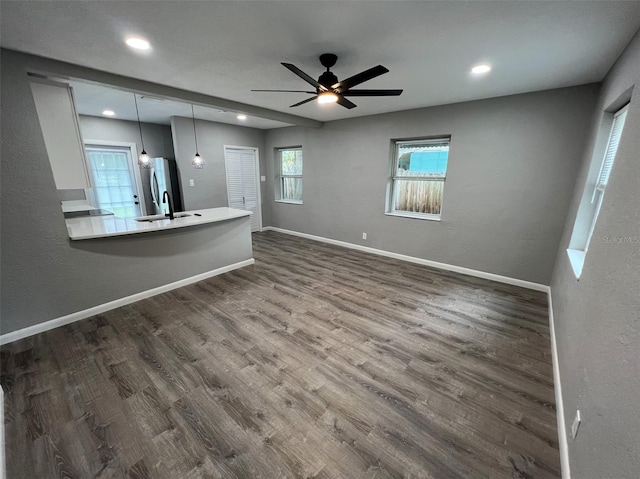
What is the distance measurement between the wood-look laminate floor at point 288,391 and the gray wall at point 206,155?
2824 millimetres

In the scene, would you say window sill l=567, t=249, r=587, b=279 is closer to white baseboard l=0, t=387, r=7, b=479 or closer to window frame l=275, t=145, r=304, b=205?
white baseboard l=0, t=387, r=7, b=479

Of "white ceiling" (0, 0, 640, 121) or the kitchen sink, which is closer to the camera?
"white ceiling" (0, 0, 640, 121)

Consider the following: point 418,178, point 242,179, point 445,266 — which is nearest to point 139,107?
point 242,179

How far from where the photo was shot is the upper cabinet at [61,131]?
2.52 metres

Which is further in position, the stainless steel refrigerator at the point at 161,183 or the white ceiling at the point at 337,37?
the stainless steel refrigerator at the point at 161,183

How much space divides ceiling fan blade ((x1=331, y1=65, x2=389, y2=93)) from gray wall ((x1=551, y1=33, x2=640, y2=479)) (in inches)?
59.7

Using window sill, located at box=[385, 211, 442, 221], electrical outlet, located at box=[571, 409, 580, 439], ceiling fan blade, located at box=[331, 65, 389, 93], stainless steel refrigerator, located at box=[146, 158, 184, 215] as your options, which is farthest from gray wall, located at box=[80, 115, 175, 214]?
electrical outlet, located at box=[571, 409, 580, 439]

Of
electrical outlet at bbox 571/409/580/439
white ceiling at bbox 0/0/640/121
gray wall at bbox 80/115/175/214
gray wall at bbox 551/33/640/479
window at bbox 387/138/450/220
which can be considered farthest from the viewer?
gray wall at bbox 80/115/175/214

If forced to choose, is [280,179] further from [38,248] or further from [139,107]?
[38,248]

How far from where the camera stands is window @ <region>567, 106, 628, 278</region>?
226cm

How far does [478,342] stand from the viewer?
2.49m

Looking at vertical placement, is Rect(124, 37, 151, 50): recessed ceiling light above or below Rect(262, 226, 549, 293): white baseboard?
above

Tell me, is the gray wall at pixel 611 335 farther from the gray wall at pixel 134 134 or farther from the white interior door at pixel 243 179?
the gray wall at pixel 134 134

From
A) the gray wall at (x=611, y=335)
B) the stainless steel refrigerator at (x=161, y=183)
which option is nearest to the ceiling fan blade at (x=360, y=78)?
the gray wall at (x=611, y=335)
